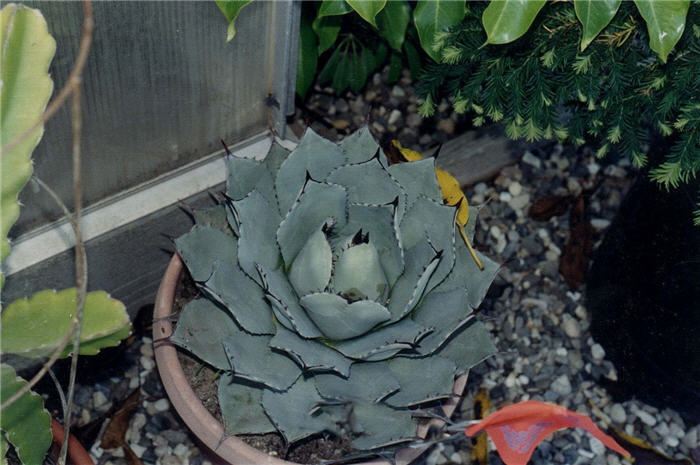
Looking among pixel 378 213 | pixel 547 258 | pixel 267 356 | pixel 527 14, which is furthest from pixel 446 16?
pixel 547 258

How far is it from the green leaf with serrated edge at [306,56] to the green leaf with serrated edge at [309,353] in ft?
2.87

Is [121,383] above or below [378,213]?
below

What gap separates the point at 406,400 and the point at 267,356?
23 cm

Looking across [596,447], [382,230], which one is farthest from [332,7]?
[596,447]

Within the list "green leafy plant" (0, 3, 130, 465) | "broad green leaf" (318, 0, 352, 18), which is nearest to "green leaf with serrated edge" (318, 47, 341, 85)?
"broad green leaf" (318, 0, 352, 18)

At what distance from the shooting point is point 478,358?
127 centimetres

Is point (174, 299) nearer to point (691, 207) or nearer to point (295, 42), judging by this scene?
point (295, 42)

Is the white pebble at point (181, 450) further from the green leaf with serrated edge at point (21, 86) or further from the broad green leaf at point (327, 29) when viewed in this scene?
the broad green leaf at point (327, 29)

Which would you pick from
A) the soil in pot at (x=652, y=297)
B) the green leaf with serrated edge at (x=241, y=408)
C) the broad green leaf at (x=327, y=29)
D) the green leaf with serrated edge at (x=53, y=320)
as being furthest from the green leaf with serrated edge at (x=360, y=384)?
the broad green leaf at (x=327, y=29)

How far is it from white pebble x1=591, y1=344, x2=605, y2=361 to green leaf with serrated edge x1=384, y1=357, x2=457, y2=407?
75 centimetres

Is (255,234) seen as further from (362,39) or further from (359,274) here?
(362,39)

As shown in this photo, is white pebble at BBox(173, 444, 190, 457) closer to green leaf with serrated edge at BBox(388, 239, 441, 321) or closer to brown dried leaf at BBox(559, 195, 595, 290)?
green leaf with serrated edge at BBox(388, 239, 441, 321)

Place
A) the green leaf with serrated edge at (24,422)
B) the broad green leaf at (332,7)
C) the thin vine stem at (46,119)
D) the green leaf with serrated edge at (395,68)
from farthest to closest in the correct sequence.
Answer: the green leaf with serrated edge at (395,68) < the broad green leaf at (332,7) < the green leaf with serrated edge at (24,422) < the thin vine stem at (46,119)

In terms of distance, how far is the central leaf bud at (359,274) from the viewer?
1.15 metres
